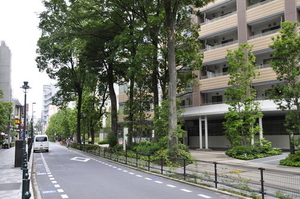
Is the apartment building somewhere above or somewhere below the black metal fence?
above

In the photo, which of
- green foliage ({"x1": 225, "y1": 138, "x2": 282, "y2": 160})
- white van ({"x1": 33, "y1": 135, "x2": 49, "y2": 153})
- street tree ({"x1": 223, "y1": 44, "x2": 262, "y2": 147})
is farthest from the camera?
white van ({"x1": 33, "y1": 135, "x2": 49, "y2": 153})

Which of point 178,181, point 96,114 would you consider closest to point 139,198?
point 178,181

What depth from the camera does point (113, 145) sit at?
3153cm

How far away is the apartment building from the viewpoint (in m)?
29.3

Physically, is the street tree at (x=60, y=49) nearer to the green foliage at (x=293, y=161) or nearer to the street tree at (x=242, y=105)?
the street tree at (x=242, y=105)

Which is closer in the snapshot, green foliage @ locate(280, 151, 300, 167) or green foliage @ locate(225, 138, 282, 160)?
→ green foliage @ locate(280, 151, 300, 167)

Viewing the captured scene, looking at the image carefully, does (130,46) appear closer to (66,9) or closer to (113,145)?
(66,9)

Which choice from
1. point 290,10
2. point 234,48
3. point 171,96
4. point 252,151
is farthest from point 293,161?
point 234,48

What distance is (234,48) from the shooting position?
32125mm

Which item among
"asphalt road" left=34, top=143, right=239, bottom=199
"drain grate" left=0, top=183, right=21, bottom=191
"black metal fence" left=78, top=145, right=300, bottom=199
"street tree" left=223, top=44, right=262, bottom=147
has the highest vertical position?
"street tree" left=223, top=44, right=262, bottom=147

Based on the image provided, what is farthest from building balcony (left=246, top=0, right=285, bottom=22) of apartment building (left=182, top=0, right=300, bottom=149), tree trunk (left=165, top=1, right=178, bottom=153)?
tree trunk (left=165, top=1, right=178, bottom=153)

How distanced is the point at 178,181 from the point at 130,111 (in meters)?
16.4

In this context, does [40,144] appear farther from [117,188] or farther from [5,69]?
[117,188]

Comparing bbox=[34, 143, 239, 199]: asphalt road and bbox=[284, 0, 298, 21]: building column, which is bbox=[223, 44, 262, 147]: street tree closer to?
bbox=[284, 0, 298, 21]: building column
